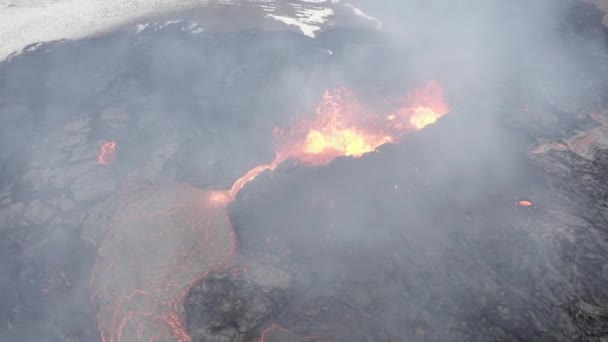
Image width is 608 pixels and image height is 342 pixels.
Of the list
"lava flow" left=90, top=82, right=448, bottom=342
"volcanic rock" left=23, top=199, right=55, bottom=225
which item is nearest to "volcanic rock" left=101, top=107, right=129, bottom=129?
"lava flow" left=90, top=82, right=448, bottom=342

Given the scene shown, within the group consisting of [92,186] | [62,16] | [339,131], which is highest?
[62,16]

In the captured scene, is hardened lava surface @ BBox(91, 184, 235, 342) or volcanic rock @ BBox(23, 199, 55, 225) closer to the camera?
hardened lava surface @ BBox(91, 184, 235, 342)

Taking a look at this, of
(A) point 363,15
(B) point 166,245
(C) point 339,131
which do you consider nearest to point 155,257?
(B) point 166,245

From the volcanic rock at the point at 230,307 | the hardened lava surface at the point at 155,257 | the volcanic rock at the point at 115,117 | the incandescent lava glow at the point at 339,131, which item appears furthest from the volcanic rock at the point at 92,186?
the incandescent lava glow at the point at 339,131

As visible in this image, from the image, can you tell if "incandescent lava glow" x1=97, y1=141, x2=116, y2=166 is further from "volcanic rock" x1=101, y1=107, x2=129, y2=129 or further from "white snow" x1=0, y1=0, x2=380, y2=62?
"white snow" x1=0, y1=0, x2=380, y2=62

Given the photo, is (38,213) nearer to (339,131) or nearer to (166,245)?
(166,245)

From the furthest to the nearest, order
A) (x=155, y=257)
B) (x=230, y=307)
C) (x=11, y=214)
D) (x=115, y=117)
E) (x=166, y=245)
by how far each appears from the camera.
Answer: (x=115, y=117) < (x=11, y=214) < (x=166, y=245) < (x=155, y=257) < (x=230, y=307)
